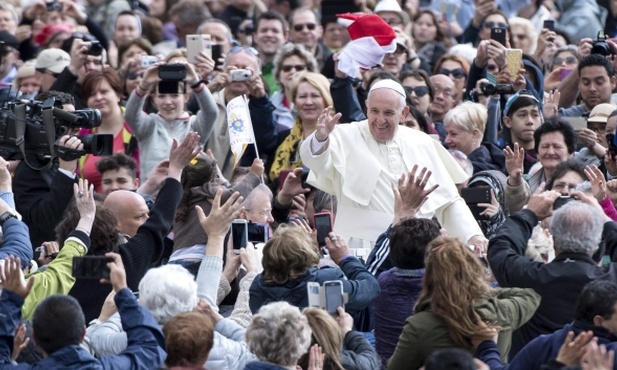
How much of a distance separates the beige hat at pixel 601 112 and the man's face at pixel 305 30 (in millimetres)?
3871

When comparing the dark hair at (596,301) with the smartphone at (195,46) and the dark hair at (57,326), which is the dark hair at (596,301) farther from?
the smartphone at (195,46)

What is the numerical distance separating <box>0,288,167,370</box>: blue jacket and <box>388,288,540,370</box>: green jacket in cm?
108

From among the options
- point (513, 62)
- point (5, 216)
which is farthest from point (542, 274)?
point (513, 62)

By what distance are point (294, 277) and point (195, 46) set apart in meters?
5.26

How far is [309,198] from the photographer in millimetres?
10742

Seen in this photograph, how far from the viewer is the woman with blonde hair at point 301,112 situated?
11984 mm

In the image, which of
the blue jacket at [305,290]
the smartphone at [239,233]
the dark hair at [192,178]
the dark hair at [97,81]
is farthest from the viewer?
the dark hair at [97,81]

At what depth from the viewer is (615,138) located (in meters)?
9.86

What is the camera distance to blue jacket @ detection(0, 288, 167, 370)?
23.5 feet

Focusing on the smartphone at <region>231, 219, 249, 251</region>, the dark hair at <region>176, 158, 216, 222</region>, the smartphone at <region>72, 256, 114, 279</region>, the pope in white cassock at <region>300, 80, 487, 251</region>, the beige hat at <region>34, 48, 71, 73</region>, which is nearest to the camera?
the smartphone at <region>72, 256, 114, 279</region>

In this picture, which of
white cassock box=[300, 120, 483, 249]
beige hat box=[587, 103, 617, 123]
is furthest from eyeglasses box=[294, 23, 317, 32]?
white cassock box=[300, 120, 483, 249]

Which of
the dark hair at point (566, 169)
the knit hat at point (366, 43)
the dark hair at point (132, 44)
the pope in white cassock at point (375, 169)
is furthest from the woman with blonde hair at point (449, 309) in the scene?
the dark hair at point (132, 44)

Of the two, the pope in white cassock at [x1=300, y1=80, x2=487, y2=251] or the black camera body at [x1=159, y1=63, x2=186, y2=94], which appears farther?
the black camera body at [x1=159, y1=63, x2=186, y2=94]

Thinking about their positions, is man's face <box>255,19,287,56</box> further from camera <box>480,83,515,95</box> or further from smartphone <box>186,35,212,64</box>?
camera <box>480,83,515,95</box>
